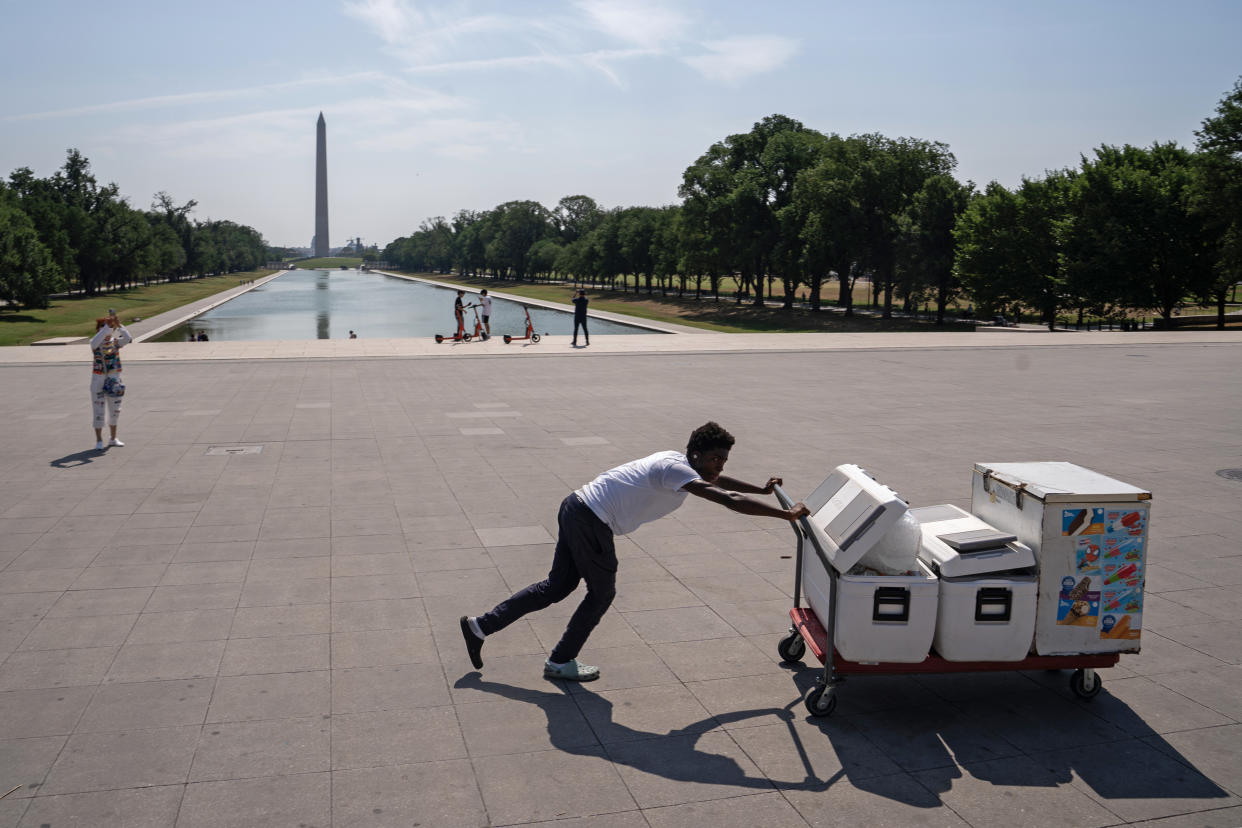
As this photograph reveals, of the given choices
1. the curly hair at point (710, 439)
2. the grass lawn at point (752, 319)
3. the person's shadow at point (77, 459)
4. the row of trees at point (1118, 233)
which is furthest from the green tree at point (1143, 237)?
the curly hair at point (710, 439)

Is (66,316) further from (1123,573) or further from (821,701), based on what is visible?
(1123,573)

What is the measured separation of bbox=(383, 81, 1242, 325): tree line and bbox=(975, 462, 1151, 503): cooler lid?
140 feet

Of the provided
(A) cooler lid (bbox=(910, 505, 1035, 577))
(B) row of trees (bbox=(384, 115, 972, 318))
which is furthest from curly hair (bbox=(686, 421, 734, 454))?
(B) row of trees (bbox=(384, 115, 972, 318))

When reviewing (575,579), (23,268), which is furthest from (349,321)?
(575,579)

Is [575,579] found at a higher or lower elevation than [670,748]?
higher

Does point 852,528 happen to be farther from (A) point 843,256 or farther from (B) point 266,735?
(A) point 843,256

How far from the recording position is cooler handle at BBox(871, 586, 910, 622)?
4.86 m

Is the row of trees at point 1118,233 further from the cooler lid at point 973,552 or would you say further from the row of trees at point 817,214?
the cooler lid at point 973,552

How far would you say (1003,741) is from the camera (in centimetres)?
481

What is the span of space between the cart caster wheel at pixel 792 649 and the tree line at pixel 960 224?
4314cm

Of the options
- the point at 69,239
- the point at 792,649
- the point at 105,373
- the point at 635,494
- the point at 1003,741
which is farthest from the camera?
the point at 69,239

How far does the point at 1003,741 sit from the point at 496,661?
2.84 m

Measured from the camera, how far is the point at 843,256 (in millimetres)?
59094

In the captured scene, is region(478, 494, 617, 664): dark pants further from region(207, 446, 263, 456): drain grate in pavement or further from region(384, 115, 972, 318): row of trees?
region(384, 115, 972, 318): row of trees
